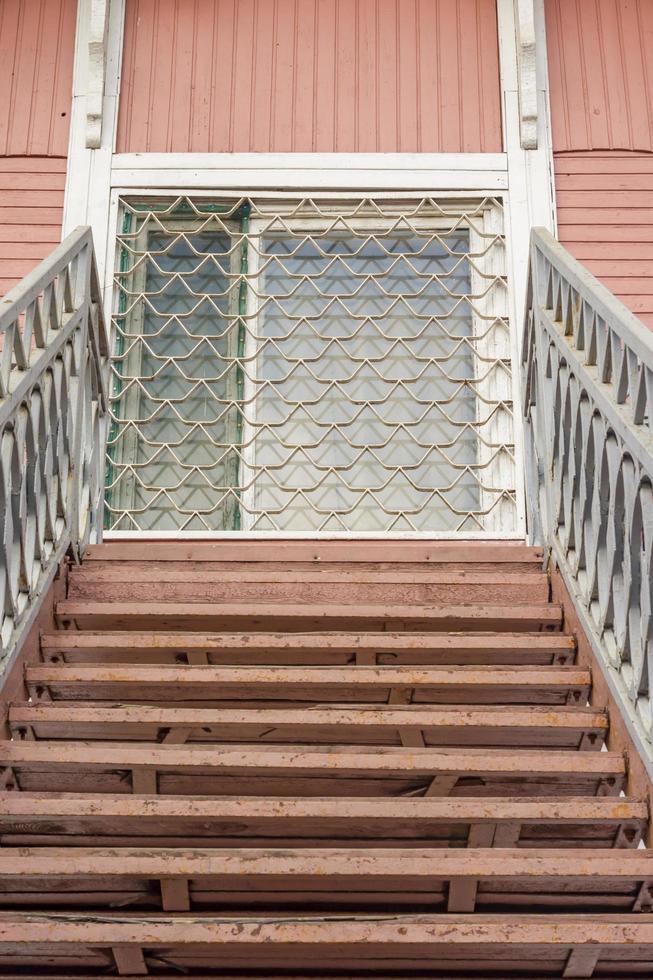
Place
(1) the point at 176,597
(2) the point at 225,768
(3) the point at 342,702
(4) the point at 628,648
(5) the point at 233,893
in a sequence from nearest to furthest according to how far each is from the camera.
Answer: (5) the point at 233,893, (2) the point at 225,768, (4) the point at 628,648, (3) the point at 342,702, (1) the point at 176,597

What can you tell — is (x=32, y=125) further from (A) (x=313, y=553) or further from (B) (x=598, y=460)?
(B) (x=598, y=460)

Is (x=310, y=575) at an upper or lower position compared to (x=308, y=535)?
lower

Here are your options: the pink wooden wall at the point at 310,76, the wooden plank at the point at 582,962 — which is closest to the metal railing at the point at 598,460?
the wooden plank at the point at 582,962

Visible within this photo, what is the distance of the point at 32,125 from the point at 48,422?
2.74 metres

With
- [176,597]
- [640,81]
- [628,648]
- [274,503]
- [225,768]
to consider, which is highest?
[640,81]

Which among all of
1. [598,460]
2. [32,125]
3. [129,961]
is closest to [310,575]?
[598,460]

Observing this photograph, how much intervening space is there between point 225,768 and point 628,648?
0.97 metres

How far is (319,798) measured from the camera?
2.76 metres

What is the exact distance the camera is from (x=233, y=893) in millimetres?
2607

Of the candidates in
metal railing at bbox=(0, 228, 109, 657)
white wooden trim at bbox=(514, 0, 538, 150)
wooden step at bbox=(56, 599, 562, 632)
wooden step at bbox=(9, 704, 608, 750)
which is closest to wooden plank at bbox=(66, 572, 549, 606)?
wooden step at bbox=(56, 599, 562, 632)

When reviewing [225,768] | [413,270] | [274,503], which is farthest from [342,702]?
[413,270]

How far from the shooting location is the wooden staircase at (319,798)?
241 cm

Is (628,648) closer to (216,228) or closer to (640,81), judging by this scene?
(216,228)

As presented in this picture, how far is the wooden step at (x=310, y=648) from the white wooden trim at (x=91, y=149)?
2563 mm
